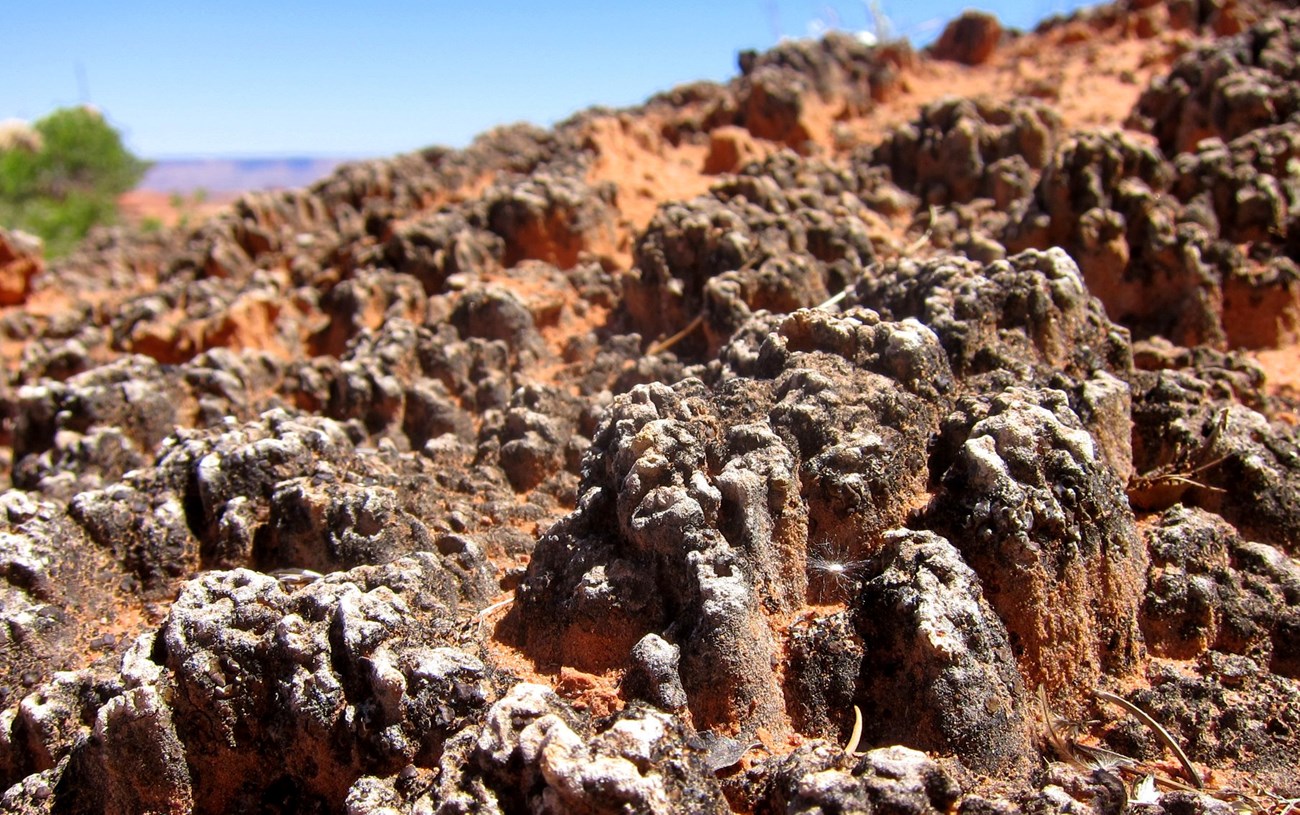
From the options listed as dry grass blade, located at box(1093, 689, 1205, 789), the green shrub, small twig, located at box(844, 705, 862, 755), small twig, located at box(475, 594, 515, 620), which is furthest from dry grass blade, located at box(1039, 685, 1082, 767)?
the green shrub

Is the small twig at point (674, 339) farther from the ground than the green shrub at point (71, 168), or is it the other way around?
the green shrub at point (71, 168)

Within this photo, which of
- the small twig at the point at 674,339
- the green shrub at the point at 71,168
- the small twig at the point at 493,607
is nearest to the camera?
the small twig at the point at 493,607

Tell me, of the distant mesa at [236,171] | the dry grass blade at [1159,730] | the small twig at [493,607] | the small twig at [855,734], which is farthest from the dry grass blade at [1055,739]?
the distant mesa at [236,171]

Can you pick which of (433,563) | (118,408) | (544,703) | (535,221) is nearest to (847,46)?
(535,221)

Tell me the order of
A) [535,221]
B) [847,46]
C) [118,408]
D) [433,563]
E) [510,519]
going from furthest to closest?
[847,46]
[535,221]
[118,408]
[510,519]
[433,563]

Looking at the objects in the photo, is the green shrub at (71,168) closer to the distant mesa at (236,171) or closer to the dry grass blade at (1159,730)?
the dry grass blade at (1159,730)

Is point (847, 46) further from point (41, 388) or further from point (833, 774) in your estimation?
point (833, 774)

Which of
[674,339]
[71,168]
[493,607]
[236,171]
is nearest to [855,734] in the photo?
[493,607]

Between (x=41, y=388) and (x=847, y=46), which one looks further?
(x=847, y=46)

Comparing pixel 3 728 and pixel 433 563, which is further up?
pixel 433 563
